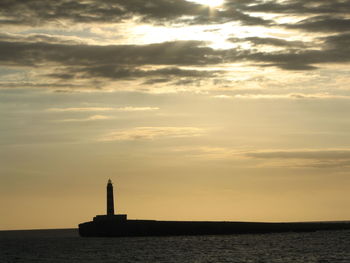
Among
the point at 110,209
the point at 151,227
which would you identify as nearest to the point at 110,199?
the point at 110,209

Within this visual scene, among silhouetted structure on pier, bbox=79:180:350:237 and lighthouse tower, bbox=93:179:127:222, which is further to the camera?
silhouetted structure on pier, bbox=79:180:350:237

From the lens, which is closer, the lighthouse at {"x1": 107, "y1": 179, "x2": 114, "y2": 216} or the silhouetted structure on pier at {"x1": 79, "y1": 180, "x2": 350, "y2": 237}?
the lighthouse at {"x1": 107, "y1": 179, "x2": 114, "y2": 216}

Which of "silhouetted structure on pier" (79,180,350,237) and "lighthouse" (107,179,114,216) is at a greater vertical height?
"lighthouse" (107,179,114,216)

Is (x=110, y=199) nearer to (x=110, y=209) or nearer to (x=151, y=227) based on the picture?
(x=110, y=209)

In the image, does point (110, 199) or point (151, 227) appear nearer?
point (110, 199)

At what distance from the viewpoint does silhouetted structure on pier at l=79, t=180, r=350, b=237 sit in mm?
153500

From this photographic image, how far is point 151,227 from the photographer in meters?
167

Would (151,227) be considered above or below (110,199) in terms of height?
below

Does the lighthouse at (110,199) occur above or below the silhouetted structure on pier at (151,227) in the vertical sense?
above

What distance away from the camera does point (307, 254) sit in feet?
327

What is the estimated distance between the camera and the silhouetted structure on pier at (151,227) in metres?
154

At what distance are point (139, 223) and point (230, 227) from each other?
30348 mm

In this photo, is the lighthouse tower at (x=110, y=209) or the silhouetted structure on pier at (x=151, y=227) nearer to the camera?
the lighthouse tower at (x=110, y=209)

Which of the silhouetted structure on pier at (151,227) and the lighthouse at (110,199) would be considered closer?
the lighthouse at (110,199)
